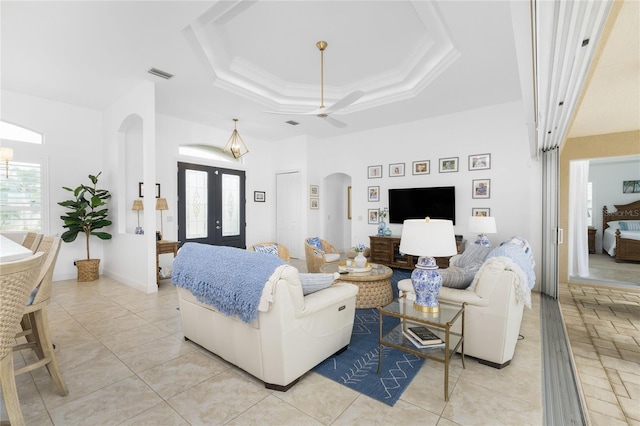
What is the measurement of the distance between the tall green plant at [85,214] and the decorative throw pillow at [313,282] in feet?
14.8

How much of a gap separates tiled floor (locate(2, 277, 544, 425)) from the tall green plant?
8.83ft

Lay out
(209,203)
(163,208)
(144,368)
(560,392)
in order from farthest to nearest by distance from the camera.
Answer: (209,203) → (163,208) → (144,368) → (560,392)

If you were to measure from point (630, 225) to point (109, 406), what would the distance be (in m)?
10.3

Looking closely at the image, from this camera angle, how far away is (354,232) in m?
6.89

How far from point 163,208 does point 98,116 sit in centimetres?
220

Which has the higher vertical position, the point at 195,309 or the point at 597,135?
the point at 597,135

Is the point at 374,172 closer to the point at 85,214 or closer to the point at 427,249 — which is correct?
the point at 427,249

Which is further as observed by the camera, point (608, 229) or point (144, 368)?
point (608, 229)

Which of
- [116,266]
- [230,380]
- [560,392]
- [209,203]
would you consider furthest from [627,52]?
[116,266]

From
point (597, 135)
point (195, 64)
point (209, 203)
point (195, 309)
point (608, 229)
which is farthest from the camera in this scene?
point (608, 229)

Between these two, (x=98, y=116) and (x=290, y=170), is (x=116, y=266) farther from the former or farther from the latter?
(x=290, y=170)

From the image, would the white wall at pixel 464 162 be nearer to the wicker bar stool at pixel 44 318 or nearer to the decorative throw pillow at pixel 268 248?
the decorative throw pillow at pixel 268 248

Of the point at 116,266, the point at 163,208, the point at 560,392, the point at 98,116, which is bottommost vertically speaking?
the point at 560,392

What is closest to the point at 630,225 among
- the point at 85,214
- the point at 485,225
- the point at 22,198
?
the point at 485,225
